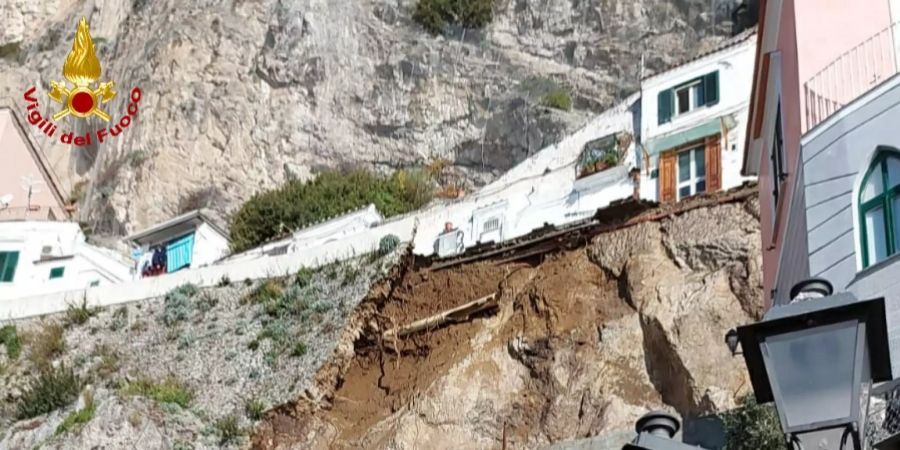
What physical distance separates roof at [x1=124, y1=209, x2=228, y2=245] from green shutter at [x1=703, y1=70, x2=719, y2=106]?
19276 millimetres

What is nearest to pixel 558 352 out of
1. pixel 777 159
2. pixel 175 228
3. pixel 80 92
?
pixel 777 159

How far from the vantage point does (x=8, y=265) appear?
4722 centimetres

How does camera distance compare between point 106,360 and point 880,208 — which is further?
point 106,360

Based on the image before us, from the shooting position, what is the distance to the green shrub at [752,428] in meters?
15.7

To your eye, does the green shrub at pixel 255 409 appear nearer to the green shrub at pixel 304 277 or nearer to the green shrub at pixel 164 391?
the green shrub at pixel 164 391

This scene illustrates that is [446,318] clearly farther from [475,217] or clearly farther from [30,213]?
[30,213]

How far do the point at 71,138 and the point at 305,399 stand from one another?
32475 millimetres

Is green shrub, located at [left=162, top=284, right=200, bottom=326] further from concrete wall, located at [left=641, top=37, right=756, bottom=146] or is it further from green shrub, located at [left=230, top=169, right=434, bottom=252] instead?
concrete wall, located at [left=641, top=37, right=756, bottom=146]

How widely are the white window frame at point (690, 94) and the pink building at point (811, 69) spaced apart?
16.8 m

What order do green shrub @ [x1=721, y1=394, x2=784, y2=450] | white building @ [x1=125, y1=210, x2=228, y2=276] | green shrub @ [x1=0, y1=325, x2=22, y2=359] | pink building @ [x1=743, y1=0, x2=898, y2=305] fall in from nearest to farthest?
pink building @ [x1=743, y1=0, x2=898, y2=305] < green shrub @ [x1=721, y1=394, x2=784, y2=450] < green shrub @ [x1=0, y1=325, x2=22, y2=359] < white building @ [x1=125, y1=210, x2=228, y2=276]

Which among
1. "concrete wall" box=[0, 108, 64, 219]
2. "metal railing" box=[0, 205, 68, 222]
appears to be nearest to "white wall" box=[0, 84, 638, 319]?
"metal railing" box=[0, 205, 68, 222]

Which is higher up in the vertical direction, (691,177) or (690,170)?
(690,170)

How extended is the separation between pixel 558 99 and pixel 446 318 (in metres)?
16.7

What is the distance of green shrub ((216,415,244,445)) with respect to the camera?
3030 cm
